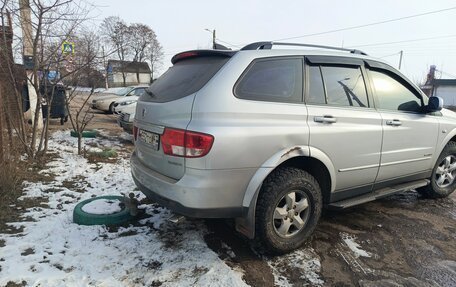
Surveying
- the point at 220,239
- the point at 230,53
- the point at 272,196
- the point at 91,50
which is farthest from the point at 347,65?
the point at 91,50

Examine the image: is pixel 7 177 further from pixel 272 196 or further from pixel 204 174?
pixel 272 196

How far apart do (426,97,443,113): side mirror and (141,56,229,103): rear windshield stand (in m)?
2.84

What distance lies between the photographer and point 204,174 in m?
2.50

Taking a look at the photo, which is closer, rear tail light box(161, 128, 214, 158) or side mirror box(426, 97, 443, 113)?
rear tail light box(161, 128, 214, 158)

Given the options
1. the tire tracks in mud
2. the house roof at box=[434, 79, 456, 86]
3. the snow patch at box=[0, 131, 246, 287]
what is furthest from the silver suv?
the house roof at box=[434, 79, 456, 86]

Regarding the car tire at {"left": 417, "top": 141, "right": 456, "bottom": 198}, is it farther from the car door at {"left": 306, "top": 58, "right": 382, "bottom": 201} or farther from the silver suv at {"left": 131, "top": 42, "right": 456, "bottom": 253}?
the car door at {"left": 306, "top": 58, "right": 382, "bottom": 201}

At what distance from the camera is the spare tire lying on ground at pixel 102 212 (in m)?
3.45

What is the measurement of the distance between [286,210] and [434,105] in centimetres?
253

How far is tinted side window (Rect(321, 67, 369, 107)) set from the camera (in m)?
3.29

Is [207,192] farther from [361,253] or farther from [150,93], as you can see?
[361,253]

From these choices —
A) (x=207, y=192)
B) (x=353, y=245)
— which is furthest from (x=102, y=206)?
(x=353, y=245)

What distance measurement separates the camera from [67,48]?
Result: 5.72 metres

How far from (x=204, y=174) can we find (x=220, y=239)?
1.07 meters

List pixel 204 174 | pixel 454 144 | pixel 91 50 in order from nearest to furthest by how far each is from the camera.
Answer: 1. pixel 204 174
2. pixel 454 144
3. pixel 91 50
